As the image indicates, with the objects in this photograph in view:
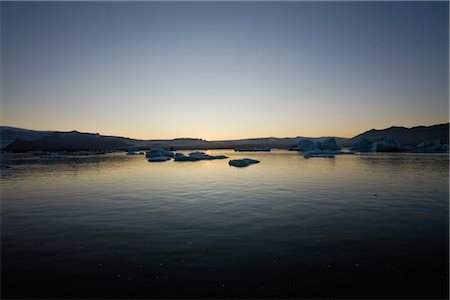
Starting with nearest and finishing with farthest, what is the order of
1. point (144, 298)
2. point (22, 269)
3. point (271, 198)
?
1. point (144, 298)
2. point (22, 269)
3. point (271, 198)

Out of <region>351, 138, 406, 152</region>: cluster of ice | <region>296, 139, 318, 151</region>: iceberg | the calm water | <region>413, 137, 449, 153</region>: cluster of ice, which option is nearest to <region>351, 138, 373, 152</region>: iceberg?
<region>351, 138, 406, 152</region>: cluster of ice

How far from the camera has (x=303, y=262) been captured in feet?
20.4

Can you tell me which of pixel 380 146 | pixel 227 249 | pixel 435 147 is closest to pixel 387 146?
pixel 380 146

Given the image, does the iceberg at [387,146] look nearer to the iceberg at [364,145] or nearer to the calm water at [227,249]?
the iceberg at [364,145]

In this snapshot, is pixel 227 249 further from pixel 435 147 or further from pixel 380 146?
pixel 435 147

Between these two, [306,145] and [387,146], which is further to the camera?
[306,145]

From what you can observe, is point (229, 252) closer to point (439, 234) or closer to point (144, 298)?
point (144, 298)

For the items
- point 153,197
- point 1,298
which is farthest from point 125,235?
point 153,197

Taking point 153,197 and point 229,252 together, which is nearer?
point 229,252

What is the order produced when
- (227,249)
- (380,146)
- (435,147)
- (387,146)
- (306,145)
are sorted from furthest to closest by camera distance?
1. (306,145)
2. (380,146)
3. (387,146)
4. (435,147)
5. (227,249)

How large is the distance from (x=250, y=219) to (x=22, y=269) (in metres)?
7.21

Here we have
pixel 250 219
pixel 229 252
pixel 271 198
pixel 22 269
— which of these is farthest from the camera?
pixel 271 198

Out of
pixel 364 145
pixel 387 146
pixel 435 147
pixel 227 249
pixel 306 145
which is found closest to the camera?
pixel 227 249

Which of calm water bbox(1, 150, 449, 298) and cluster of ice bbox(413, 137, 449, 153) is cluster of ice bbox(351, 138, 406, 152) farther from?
calm water bbox(1, 150, 449, 298)
